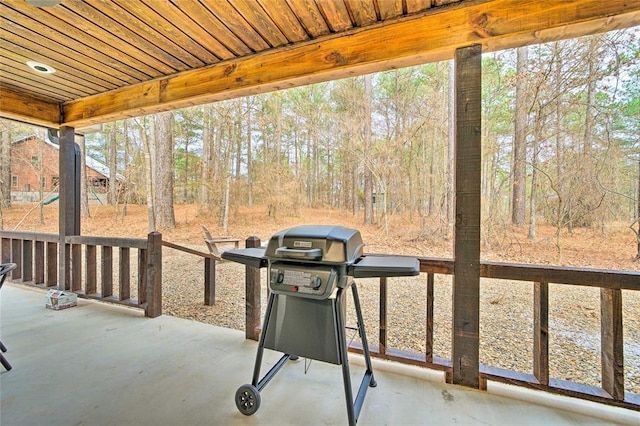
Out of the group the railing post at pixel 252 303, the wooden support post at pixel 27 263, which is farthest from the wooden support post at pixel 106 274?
the railing post at pixel 252 303

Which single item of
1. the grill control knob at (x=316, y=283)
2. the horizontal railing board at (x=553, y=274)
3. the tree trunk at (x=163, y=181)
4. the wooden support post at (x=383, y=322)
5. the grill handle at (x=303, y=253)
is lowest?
the wooden support post at (x=383, y=322)

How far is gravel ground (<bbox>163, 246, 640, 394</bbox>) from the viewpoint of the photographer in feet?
9.41

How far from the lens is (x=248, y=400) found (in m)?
1.47

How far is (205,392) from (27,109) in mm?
3660

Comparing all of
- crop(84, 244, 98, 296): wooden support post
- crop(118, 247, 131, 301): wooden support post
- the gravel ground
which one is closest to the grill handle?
the gravel ground

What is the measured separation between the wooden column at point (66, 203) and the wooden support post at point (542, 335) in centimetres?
467

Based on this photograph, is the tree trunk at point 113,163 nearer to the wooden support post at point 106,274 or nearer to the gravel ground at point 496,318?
the gravel ground at point 496,318

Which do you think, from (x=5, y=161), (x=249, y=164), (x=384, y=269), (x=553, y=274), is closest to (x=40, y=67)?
(x=384, y=269)

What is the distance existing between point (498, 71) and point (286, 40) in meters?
5.83

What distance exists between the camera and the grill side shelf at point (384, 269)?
122 cm

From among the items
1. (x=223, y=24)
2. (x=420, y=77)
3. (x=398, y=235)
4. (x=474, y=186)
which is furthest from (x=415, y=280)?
(x=420, y=77)

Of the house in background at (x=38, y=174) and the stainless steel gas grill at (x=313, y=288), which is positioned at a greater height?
the house in background at (x=38, y=174)

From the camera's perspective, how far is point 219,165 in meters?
10.4

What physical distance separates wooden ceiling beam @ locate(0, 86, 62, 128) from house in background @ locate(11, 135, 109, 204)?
33.2 feet
